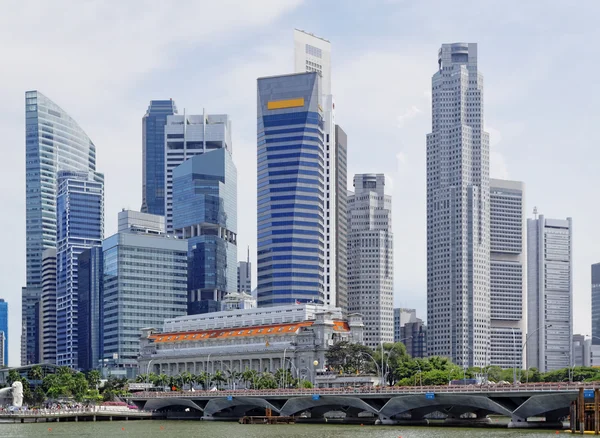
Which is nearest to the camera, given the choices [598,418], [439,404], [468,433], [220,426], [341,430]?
[598,418]

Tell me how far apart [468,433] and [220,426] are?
51725 mm

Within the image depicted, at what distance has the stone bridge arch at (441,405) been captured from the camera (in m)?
158

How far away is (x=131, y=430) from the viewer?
169750mm

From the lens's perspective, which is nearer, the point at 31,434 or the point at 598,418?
the point at 598,418

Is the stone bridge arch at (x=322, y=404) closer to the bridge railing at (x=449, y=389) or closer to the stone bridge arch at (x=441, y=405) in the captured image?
the bridge railing at (x=449, y=389)

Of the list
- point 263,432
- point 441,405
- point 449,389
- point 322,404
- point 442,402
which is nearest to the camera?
point 263,432

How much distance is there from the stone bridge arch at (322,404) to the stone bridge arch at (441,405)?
3.93 m

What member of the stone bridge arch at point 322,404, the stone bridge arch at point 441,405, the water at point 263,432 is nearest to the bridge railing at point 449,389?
the stone bridge arch at point 441,405

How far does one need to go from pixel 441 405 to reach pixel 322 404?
2437 cm

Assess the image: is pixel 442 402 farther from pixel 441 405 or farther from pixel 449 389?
pixel 441 405

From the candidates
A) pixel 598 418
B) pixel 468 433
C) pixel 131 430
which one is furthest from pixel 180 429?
pixel 598 418

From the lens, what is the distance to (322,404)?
18700cm

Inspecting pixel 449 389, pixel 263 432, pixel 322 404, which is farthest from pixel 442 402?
pixel 263 432

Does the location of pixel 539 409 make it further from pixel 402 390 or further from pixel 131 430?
pixel 131 430
